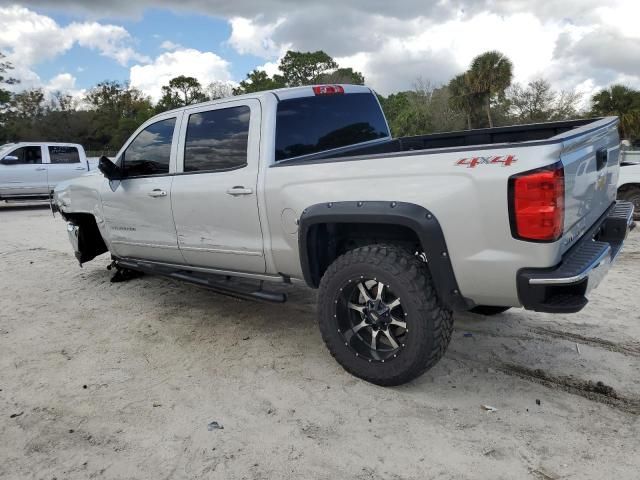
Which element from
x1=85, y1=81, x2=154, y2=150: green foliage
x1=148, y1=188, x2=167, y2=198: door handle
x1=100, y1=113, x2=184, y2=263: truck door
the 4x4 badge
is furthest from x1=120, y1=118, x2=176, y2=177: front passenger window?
x1=85, y1=81, x2=154, y2=150: green foliage

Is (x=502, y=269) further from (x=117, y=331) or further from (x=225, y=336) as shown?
(x=117, y=331)

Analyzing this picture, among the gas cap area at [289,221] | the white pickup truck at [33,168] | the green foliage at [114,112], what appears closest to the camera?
the gas cap area at [289,221]

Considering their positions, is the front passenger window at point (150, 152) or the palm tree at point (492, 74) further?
the palm tree at point (492, 74)

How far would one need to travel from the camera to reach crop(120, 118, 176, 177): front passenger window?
4688mm

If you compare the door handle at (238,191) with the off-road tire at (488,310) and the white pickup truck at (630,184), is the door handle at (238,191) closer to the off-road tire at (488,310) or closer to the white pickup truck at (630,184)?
the off-road tire at (488,310)

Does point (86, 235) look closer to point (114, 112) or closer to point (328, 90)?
point (328, 90)

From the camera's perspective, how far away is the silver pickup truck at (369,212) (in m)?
2.76

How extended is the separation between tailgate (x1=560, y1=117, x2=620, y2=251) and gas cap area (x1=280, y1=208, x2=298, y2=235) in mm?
1679

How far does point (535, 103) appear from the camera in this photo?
36.3 meters

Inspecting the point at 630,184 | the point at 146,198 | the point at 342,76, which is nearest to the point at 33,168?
the point at 146,198

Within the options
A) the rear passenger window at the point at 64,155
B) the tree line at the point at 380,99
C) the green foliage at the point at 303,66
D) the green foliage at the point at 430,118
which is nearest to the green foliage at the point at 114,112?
the tree line at the point at 380,99

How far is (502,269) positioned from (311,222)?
123cm

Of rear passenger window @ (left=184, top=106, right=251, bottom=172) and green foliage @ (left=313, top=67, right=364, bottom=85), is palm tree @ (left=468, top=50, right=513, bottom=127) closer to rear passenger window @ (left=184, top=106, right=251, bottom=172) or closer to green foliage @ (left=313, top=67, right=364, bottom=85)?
green foliage @ (left=313, top=67, right=364, bottom=85)

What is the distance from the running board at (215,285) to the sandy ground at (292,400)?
397 mm
